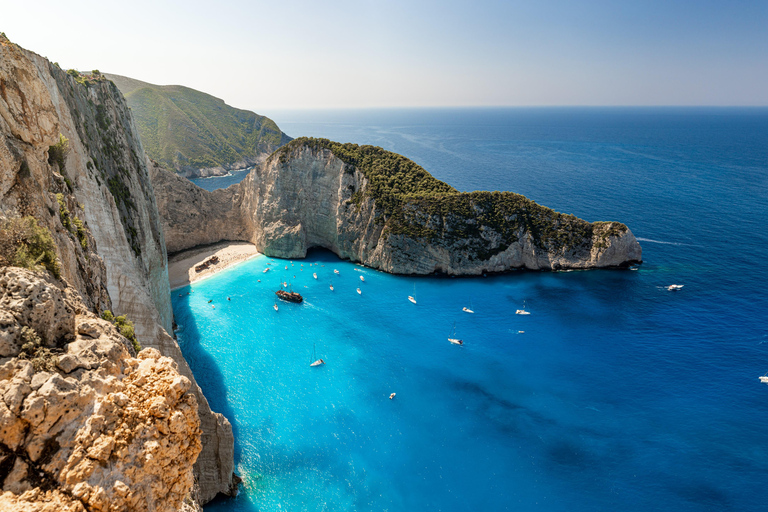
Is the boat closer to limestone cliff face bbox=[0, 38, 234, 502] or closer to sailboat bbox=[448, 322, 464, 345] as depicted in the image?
limestone cliff face bbox=[0, 38, 234, 502]

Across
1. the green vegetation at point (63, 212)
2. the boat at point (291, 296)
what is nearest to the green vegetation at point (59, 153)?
the green vegetation at point (63, 212)

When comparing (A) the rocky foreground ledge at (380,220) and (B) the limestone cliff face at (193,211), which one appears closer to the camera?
(A) the rocky foreground ledge at (380,220)

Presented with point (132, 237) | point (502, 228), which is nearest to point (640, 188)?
point (502, 228)

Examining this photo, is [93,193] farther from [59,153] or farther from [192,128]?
[192,128]

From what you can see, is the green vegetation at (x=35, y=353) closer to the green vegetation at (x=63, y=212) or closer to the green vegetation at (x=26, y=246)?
the green vegetation at (x=26, y=246)

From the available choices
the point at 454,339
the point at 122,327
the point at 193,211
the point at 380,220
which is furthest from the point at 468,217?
the point at 122,327

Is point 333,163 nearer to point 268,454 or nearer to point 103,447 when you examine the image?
point 268,454

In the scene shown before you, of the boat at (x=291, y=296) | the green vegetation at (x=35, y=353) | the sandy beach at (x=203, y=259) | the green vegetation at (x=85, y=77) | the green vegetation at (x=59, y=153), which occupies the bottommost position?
the boat at (x=291, y=296)
